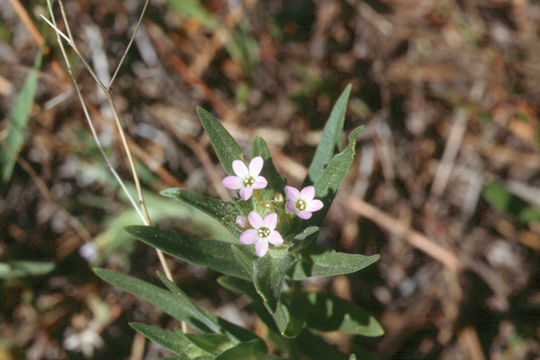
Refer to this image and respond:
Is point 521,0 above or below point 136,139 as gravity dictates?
above

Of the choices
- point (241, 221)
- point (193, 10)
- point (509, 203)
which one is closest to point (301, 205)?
point (241, 221)

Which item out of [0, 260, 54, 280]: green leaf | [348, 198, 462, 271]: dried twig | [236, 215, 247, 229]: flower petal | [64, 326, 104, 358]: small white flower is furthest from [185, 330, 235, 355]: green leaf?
[348, 198, 462, 271]: dried twig

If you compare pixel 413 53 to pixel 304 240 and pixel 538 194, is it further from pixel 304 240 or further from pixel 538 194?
pixel 304 240

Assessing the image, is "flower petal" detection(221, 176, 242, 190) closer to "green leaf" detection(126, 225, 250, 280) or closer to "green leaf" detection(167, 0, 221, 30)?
"green leaf" detection(126, 225, 250, 280)

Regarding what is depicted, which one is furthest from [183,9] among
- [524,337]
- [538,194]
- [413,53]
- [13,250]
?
[524,337]

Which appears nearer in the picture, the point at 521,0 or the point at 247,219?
the point at 247,219

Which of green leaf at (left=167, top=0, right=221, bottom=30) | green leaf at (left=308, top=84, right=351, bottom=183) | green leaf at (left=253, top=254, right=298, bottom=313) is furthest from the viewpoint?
green leaf at (left=167, top=0, right=221, bottom=30)

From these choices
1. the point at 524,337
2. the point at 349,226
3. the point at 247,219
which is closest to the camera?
the point at 247,219
